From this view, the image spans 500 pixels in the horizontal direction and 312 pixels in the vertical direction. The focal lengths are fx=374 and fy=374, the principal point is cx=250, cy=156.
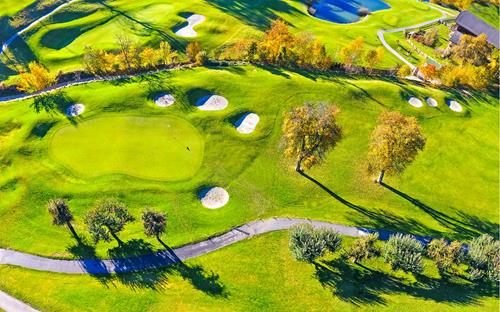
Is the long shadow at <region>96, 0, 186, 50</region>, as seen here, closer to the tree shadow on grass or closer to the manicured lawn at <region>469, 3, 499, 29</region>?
the tree shadow on grass

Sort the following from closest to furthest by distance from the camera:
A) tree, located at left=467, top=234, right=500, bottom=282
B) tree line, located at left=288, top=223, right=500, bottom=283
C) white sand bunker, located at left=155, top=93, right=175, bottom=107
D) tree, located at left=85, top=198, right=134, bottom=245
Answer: tree line, located at left=288, top=223, right=500, bottom=283
tree, located at left=85, top=198, right=134, bottom=245
tree, located at left=467, top=234, right=500, bottom=282
white sand bunker, located at left=155, top=93, right=175, bottom=107

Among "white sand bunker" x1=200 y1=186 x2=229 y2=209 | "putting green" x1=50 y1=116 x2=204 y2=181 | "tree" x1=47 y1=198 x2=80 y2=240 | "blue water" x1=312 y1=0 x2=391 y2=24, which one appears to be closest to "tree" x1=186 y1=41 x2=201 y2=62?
"putting green" x1=50 y1=116 x2=204 y2=181

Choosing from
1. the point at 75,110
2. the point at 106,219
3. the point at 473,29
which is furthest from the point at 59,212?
the point at 473,29

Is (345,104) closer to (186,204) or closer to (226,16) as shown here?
(186,204)

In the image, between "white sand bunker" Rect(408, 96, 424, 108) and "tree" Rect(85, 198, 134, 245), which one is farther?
"white sand bunker" Rect(408, 96, 424, 108)

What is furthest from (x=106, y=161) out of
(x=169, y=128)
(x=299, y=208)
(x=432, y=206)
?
(x=432, y=206)

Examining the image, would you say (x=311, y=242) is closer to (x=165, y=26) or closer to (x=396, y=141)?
(x=396, y=141)

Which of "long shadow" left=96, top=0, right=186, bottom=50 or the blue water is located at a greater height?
the blue water
